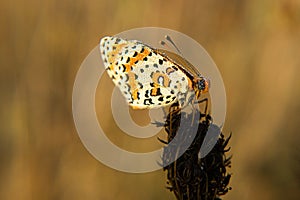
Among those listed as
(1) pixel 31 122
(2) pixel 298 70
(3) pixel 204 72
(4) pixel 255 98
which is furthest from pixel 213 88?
(1) pixel 31 122

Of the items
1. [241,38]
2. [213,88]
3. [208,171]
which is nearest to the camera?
[208,171]

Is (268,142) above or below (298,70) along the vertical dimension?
below

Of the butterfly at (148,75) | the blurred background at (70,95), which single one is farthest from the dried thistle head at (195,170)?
the blurred background at (70,95)

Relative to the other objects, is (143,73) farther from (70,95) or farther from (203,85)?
(70,95)

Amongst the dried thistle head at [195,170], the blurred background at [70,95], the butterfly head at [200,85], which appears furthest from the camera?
the blurred background at [70,95]

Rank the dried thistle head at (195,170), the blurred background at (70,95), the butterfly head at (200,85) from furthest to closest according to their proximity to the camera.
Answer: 1. the blurred background at (70,95)
2. the butterfly head at (200,85)
3. the dried thistle head at (195,170)

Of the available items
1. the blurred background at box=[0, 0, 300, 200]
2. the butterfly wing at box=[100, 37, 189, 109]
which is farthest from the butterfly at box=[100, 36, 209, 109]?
the blurred background at box=[0, 0, 300, 200]

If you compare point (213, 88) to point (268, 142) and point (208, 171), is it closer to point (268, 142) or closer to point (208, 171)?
point (268, 142)

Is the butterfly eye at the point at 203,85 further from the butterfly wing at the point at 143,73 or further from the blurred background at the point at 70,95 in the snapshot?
the blurred background at the point at 70,95
